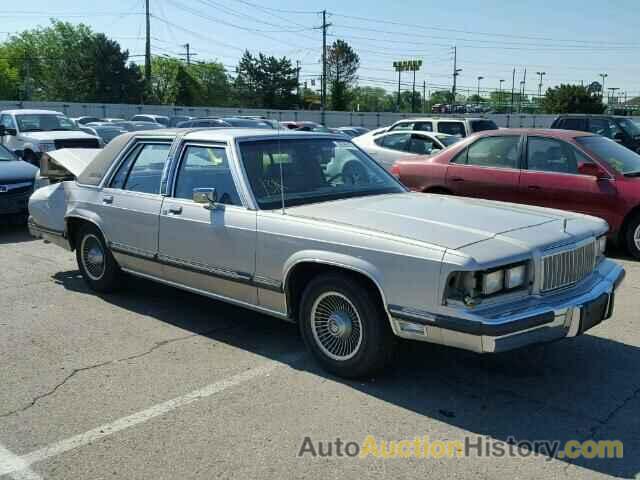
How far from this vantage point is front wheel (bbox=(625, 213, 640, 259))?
7.95 metres

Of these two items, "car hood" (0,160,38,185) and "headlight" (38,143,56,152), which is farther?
"headlight" (38,143,56,152)

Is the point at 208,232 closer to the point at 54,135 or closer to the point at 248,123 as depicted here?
the point at 54,135

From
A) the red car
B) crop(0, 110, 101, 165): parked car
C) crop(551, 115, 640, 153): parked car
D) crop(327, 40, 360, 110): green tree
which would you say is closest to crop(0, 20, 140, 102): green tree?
crop(327, 40, 360, 110): green tree

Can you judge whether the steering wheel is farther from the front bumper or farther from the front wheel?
the front wheel

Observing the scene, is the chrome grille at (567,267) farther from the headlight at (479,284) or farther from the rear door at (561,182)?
the rear door at (561,182)

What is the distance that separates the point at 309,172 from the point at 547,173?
4.49 metres

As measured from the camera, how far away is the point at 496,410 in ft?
12.7

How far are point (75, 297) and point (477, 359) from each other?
3.95m

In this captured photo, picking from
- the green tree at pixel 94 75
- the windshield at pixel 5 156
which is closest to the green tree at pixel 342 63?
the green tree at pixel 94 75

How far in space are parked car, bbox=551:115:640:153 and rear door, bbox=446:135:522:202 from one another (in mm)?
7832

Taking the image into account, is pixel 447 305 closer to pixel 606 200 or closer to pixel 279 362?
pixel 279 362

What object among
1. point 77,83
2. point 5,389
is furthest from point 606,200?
point 77,83

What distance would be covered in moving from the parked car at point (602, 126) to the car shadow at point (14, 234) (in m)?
12.2

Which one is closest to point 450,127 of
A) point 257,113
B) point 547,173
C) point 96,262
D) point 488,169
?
point 488,169
